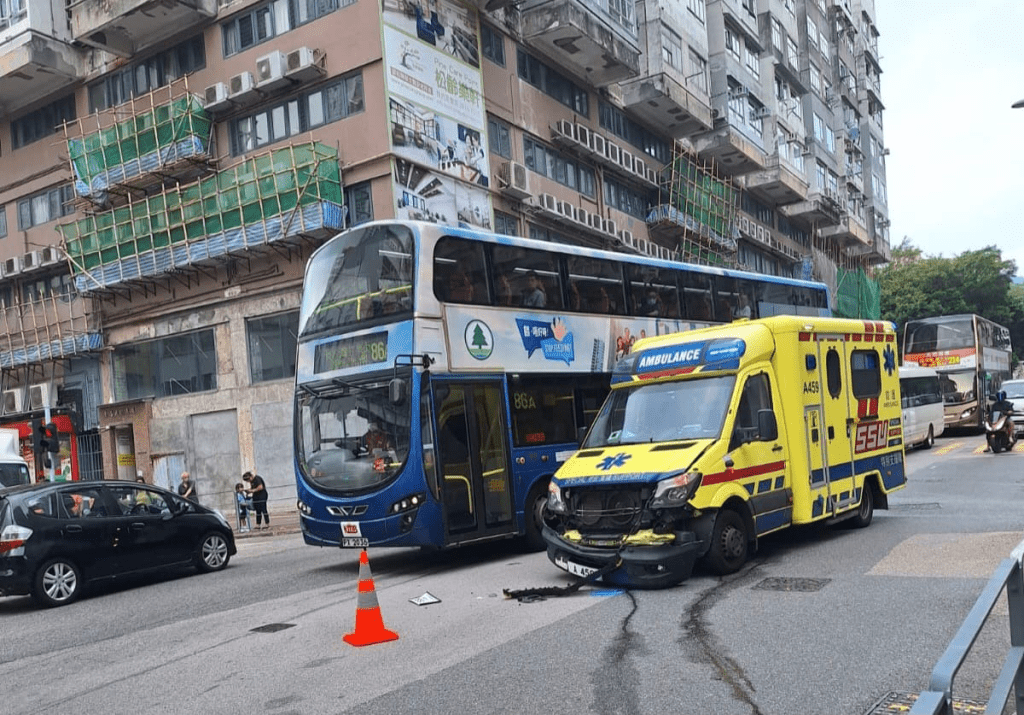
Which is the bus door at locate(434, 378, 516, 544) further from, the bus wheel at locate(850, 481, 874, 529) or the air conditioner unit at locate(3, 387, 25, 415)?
the air conditioner unit at locate(3, 387, 25, 415)

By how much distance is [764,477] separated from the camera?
10305mm

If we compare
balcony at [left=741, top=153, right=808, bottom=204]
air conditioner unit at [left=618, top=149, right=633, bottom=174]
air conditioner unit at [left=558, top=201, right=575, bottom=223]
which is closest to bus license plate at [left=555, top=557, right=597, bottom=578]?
air conditioner unit at [left=558, top=201, right=575, bottom=223]

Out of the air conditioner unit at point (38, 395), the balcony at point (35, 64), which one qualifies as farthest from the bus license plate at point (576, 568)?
the air conditioner unit at point (38, 395)

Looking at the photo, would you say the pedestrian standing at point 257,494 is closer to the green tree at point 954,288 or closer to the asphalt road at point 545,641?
the asphalt road at point 545,641

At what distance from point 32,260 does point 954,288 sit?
2272 inches

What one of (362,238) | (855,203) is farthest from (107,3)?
(855,203)

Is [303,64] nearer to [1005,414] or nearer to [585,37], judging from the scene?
[585,37]

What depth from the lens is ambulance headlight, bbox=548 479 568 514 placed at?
9.84 metres

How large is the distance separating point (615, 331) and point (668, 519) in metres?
6.12

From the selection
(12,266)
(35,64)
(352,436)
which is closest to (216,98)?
(35,64)

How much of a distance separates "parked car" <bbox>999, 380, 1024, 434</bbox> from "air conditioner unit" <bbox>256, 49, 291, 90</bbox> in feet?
75.3

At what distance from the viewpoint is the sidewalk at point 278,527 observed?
22781 millimetres

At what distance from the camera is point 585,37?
3134cm

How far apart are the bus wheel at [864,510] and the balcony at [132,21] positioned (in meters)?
24.5
